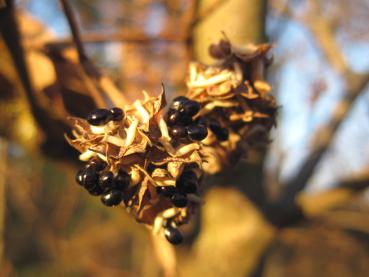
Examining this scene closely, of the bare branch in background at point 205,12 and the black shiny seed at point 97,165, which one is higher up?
the bare branch in background at point 205,12

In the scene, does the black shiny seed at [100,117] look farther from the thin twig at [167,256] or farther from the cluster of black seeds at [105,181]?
the thin twig at [167,256]

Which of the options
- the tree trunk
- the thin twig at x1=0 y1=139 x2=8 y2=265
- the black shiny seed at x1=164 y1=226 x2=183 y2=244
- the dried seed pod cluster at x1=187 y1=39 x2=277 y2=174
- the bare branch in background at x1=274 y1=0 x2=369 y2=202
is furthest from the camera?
the thin twig at x1=0 y1=139 x2=8 y2=265

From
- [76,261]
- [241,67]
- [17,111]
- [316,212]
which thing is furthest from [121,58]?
[76,261]

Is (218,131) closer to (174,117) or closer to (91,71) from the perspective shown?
(174,117)

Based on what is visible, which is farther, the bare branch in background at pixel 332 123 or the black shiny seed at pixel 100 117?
the bare branch in background at pixel 332 123

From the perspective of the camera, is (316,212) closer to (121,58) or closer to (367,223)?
(367,223)

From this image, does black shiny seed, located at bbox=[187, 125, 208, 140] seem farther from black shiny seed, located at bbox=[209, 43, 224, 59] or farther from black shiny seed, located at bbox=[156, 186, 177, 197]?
black shiny seed, located at bbox=[209, 43, 224, 59]

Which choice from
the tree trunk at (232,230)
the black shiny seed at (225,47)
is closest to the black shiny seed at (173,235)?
→ the black shiny seed at (225,47)

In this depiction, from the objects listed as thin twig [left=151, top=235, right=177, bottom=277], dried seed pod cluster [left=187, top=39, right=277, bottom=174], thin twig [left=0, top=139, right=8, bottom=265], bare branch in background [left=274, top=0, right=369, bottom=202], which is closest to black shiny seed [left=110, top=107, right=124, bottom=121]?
dried seed pod cluster [left=187, top=39, right=277, bottom=174]
